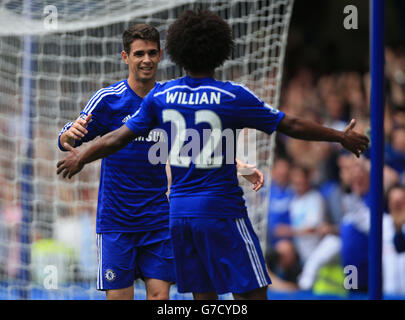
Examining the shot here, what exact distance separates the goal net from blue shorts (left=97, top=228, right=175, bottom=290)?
1.79 m

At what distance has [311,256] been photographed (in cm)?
780

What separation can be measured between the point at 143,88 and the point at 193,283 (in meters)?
1.34

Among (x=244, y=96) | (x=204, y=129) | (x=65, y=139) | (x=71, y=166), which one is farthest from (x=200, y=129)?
(x=65, y=139)

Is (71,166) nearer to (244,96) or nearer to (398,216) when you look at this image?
(244,96)

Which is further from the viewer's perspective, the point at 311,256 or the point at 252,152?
the point at 311,256

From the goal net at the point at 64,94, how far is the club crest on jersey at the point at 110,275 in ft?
6.04

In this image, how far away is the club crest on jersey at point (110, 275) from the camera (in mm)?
4277

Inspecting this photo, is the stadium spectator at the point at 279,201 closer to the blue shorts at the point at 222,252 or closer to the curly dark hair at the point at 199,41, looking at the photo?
the blue shorts at the point at 222,252

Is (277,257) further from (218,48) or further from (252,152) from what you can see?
(218,48)

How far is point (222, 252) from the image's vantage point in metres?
3.44

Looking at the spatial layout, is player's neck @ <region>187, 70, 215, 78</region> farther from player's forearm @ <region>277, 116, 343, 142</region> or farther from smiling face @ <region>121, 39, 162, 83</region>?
smiling face @ <region>121, 39, 162, 83</region>
